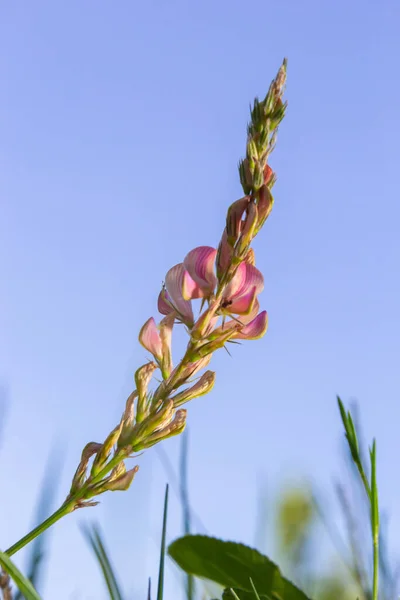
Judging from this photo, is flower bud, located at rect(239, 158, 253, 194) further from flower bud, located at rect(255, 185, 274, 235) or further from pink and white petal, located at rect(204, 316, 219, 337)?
pink and white petal, located at rect(204, 316, 219, 337)

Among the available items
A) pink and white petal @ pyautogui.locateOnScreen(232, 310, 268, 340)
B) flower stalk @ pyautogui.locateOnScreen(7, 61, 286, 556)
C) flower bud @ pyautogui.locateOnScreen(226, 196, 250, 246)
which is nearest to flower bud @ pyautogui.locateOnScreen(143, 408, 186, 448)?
flower stalk @ pyautogui.locateOnScreen(7, 61, 286, 556)

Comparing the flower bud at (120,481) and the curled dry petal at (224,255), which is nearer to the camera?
the flower bud at (120,481)

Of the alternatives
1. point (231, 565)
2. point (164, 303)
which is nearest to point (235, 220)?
point (164, 303)

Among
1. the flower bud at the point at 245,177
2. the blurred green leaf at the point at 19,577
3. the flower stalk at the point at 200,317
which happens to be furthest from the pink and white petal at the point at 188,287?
the blurred green leaf at the point at 19,577

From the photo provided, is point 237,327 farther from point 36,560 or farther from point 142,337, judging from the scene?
point 36,560

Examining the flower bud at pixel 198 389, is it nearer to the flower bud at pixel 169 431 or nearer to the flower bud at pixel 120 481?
the flower bud at pixel 169 431

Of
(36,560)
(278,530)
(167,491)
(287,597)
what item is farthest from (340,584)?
(36,560)

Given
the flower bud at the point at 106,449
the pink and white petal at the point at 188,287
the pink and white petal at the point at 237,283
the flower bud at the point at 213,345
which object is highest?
the pink and white petal at the point at 188,287
